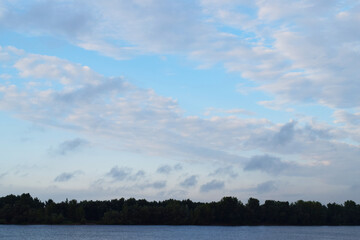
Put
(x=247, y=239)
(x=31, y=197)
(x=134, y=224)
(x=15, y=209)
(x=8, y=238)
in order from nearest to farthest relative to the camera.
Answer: (x=8, y=238) < (x=247, y=239) < (x=15, y=209) < (x=134, y=224) < (x=31, y=197)

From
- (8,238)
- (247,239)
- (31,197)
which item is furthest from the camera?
(31,197)

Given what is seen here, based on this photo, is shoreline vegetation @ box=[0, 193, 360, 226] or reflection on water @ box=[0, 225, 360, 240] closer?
reflection on water @ box=[0, 225, 360, 240]

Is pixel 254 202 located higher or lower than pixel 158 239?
higher

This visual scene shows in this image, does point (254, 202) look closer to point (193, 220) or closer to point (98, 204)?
point (193, 220)

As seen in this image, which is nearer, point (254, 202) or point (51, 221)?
point (51, 221)

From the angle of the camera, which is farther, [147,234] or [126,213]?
[126,213]

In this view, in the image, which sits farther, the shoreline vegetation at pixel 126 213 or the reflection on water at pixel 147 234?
the shoreline vegetation at pixel 126 213

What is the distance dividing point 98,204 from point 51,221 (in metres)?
22.1

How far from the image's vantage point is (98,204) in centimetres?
19112

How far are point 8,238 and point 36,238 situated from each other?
709 centimetres

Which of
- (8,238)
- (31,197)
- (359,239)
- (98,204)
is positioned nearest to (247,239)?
(359,239)

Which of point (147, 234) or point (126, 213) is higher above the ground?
point (126, 213)

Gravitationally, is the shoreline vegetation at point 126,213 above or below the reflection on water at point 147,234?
above

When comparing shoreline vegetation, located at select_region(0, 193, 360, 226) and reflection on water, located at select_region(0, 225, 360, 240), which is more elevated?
shoreline vegetation, located at select_region(0, 193, 360, 226)
